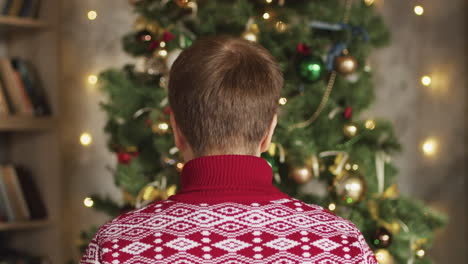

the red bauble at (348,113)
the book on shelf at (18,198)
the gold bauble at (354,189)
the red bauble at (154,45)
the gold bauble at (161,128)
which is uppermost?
the red bauble at (154,45)

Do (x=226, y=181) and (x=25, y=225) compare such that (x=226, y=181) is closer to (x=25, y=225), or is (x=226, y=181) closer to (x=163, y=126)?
(x=163, y=126)

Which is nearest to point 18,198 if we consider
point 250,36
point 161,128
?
point 161,128

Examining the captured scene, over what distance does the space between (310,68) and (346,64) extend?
0.14 metres

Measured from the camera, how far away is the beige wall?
7.63 ft

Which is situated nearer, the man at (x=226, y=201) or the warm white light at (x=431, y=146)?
the man at (x=226, y=201)

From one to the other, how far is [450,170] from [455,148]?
0.09 meters

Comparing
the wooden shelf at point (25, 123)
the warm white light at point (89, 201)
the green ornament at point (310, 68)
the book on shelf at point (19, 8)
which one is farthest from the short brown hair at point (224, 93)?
the book on shelf at point (19, 8)

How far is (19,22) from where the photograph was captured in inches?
109

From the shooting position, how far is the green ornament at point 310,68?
1854mm

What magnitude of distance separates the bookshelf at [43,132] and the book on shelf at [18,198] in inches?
1.2

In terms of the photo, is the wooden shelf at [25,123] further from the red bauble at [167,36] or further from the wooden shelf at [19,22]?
the red bauble at [167,36]

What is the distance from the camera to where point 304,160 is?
1.89 m

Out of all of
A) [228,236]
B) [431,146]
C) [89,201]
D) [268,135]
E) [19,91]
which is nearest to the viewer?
[228,236]

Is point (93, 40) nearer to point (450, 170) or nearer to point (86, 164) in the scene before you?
point (86, 164)
